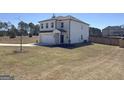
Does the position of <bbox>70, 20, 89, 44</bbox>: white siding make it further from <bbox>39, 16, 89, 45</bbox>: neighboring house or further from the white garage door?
the white garage door

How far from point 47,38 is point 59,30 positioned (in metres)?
2.15

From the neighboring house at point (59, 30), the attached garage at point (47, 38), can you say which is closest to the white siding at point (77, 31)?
the neighboring house at point (59, 30)

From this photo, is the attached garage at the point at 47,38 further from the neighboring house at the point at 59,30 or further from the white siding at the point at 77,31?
the white siding at the point at 77,31

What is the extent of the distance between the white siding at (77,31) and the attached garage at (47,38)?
309 cm

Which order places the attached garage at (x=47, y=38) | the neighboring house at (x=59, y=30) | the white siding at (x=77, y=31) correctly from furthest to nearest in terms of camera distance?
the white siding at (x=77, y=31) < the neighboring house at (x=59, y=30) < the attached garage at (x=47, y=38)

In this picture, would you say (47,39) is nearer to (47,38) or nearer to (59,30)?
(47,38)

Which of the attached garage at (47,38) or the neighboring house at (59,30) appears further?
the neighboring house at (59,30)

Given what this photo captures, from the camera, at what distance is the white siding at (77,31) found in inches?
1146

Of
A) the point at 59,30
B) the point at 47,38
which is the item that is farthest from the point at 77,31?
the point at 47,38
